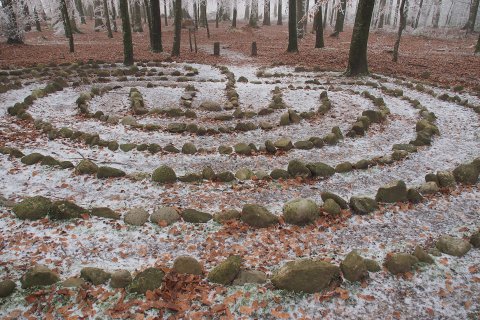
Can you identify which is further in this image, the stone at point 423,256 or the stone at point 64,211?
the stone at point 64,211

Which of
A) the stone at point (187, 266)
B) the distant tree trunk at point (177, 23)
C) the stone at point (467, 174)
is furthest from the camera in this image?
the distant tree trunk at point (177, 23)

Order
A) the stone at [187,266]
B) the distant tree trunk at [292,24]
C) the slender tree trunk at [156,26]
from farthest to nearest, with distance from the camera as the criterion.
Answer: the slender tree trunk at [156,26]
the distant tree trunk at [292,24]
the stone at [187,266]

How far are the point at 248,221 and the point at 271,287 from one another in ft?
4.32

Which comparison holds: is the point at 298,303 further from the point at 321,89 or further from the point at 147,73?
the point at 147,73

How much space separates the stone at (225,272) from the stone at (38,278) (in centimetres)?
165

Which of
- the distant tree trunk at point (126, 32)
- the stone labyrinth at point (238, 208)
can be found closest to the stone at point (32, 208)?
the stone labyrinth at point (238, 208)

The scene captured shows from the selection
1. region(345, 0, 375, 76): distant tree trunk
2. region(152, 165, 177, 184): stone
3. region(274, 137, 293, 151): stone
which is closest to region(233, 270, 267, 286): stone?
region(152, 165, 177, 184): stone

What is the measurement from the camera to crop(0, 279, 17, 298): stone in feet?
11.6

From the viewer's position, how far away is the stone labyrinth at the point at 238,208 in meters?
3.65

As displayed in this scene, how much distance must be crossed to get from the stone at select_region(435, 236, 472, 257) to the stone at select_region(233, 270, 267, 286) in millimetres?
2242

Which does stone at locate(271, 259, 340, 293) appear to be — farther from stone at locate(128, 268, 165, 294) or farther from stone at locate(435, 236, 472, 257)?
stone at locate(435, 236, 472, 257)

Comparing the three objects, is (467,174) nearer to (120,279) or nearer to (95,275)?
(120,279)

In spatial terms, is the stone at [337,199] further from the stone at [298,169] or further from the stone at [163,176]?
the stone at [163,176]

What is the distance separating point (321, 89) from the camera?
1252cm
